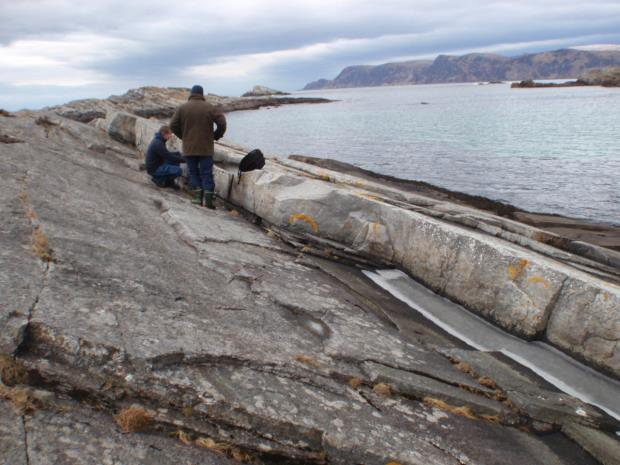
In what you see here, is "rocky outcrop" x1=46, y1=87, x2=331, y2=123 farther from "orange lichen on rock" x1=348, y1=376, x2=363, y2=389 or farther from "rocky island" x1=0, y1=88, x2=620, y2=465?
"orange lichen on rock" x1=348, y1=376, x2=363, y2=389

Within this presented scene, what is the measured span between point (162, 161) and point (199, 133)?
239 centimetres

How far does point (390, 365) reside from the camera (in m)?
6.72

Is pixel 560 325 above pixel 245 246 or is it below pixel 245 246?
below

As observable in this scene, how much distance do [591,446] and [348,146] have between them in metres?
42.5

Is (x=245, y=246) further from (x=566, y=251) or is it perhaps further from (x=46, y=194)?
(x=566, y=251)

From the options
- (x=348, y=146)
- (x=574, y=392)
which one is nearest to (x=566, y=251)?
(x=574, y=392)

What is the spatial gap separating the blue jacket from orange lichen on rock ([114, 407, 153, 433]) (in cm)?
1133

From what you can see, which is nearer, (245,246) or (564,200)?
(245,246)

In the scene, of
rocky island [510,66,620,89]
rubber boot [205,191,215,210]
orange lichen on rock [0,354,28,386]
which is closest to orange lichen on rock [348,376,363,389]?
orange lichen on rock [0,354,28,386]

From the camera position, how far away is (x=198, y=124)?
13414 mm

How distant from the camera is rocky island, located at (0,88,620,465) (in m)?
4.72

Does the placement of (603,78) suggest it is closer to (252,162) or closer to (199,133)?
(252,162)

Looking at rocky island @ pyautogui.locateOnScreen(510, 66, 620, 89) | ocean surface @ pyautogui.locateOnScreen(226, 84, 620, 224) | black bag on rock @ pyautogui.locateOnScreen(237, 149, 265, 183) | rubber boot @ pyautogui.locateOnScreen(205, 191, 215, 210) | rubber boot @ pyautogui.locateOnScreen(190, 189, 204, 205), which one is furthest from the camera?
rocky island @ pyautogui.locateOnScreen(510, 66, 620, 89)

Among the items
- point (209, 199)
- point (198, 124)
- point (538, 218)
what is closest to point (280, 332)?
point (209, 199)
